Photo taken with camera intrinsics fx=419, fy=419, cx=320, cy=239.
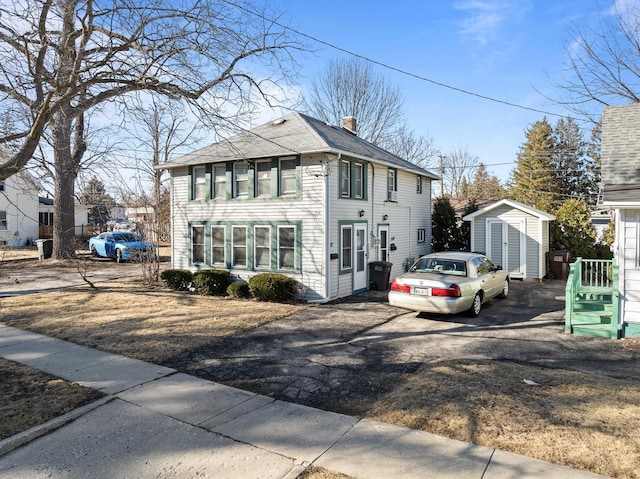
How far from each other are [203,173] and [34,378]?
10.2 metres

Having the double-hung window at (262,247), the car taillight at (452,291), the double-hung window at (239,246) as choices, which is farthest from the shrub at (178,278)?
the car taillight at (452,291)

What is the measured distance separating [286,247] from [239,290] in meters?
1.98

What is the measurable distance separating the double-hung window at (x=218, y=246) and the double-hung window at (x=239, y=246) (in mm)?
451

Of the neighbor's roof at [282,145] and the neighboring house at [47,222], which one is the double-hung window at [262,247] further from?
the neighboring house at [47,222]

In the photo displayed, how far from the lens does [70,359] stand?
712 cm

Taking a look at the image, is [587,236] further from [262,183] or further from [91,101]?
[91,101]

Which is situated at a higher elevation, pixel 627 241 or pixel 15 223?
pixel 15 223

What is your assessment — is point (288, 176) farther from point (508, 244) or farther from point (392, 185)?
point (508, 244)

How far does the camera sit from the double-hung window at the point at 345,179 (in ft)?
43.6

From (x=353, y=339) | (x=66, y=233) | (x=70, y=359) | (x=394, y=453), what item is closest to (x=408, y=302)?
(x=353, y=339)

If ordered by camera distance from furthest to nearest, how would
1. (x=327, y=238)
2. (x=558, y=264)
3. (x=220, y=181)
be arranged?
1. (x=558, y=264)
2. (x=220, y=181)
3. (x=327, y=238)

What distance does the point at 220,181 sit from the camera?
1486 cm

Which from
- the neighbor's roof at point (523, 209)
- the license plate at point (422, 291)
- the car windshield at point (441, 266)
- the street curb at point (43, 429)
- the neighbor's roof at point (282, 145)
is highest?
the neighbor's roof at point (282, 145)

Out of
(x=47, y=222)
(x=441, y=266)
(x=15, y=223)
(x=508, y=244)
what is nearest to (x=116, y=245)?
(x=15, y=223)
